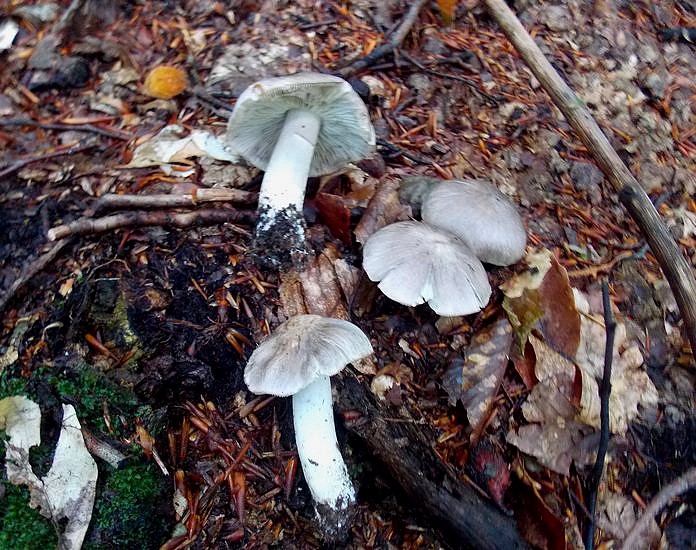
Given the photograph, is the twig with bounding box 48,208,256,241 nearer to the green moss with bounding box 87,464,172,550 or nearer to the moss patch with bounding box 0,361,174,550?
the moss patch with bounding box 0,361,174,550

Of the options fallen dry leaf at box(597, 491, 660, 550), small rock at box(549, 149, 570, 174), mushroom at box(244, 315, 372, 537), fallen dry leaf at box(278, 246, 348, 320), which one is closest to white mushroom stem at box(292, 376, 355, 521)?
mushroom at box(244, 315, 372, 537)

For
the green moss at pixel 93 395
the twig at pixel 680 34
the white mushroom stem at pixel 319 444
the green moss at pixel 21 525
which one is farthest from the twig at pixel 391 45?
the green moss at pixel 21 525

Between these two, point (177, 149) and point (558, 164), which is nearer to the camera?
point (177, 149)

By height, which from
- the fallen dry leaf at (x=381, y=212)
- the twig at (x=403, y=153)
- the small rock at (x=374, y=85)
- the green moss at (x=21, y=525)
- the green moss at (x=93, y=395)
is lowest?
the green moss at (x=21, y=525)

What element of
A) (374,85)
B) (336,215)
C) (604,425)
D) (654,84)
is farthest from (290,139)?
(654,84)

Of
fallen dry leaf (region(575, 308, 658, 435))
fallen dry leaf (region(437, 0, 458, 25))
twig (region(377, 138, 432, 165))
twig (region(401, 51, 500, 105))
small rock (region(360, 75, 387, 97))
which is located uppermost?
fallen dry leaf (region(437, 0, 458, 25))

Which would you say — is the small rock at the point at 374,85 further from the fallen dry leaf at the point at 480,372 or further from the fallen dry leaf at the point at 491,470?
the fallen dry leaf at the point at 491,470

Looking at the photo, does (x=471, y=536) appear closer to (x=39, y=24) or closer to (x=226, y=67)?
(x=226, y=67)

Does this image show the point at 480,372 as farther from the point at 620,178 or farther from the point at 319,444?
the point at 620,178
